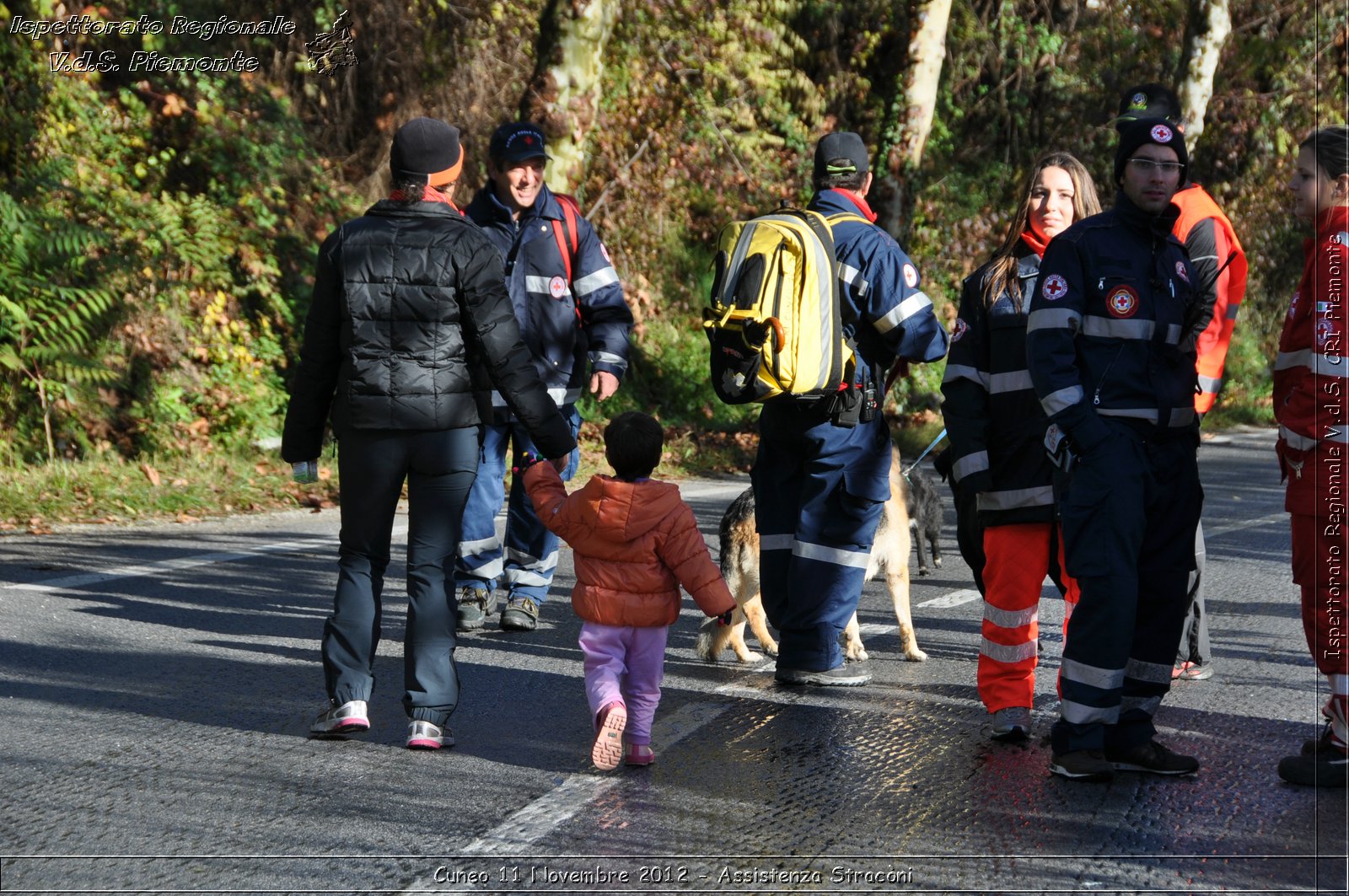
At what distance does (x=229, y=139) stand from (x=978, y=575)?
12895 millimetres

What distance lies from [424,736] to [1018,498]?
2.20m

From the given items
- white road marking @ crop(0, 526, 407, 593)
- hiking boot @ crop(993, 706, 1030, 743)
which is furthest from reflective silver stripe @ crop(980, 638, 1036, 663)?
white road marking @ crop(0, 526, 407, 593)

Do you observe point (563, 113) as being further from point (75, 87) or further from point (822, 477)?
point (822, 477)

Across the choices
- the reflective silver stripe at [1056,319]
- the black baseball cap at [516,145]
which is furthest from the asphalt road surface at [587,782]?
the black baseball cap at [516,145]

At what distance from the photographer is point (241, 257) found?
50.3 ft

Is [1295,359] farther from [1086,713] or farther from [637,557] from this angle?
[637,557]

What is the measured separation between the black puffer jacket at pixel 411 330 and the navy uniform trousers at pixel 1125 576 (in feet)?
6.17

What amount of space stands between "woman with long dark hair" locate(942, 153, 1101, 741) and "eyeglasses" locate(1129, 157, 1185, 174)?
1.63 ft

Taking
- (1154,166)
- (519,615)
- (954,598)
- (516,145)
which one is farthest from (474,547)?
(1154,166)

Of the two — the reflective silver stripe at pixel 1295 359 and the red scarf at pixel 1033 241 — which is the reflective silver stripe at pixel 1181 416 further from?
the red scarf at pixel 1033 241

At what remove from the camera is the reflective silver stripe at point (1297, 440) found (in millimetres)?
4449

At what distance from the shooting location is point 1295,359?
4516mm

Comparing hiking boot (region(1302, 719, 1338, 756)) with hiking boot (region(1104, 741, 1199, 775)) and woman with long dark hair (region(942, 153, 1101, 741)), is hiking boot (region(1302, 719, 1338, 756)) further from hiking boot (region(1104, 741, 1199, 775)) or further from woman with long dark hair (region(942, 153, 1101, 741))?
woman with long dark hair (region(942, 153, 1101, 741))

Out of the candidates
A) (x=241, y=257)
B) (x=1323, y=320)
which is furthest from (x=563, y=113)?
(x=1323, y=320)
